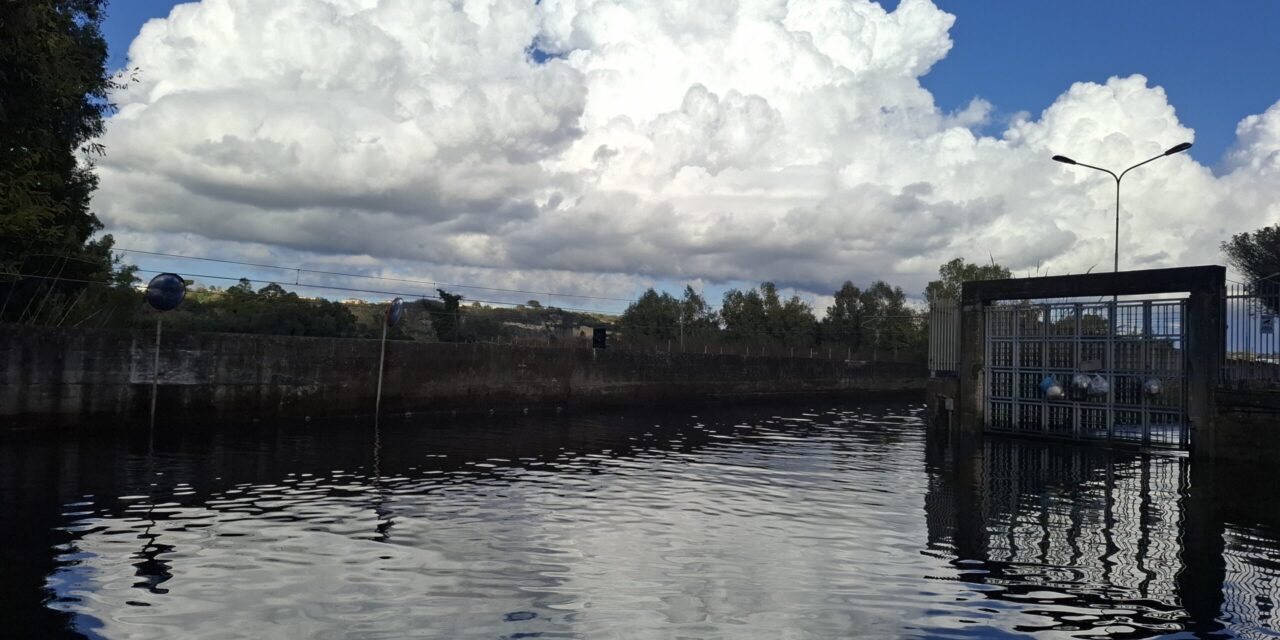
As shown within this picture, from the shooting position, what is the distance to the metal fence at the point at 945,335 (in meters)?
22.5

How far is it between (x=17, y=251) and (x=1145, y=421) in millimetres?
24007

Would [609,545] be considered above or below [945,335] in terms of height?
below

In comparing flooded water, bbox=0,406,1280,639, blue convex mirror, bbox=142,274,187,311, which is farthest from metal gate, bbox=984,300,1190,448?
blue convex mirror, bbox=142,274,187,311

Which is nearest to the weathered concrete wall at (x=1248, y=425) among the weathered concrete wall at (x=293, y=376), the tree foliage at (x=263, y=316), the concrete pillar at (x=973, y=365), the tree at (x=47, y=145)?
the concrete pillar at (x=973, y=365)

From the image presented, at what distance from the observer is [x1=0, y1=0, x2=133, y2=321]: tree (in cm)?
1290

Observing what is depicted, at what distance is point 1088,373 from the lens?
19.6 metres

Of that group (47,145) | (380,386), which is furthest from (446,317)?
(47,145)

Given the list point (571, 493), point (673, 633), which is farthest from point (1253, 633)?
point (571, 493)

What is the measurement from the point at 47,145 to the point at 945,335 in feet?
64.6

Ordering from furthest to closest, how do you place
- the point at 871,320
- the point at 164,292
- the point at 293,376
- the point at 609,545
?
the point at 871,320, the point at 293,376, the point at 164,292, the point at 609,545

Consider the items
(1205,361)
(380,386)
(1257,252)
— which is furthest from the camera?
(1257,252)

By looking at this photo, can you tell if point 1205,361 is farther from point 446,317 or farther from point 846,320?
point 846,320

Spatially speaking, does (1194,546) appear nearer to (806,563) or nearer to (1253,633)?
(1253,633)

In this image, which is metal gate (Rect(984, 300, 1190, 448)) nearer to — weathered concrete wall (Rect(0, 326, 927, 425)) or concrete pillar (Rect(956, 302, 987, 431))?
concrete pillar (Rect(956, 302, 987, 431))
